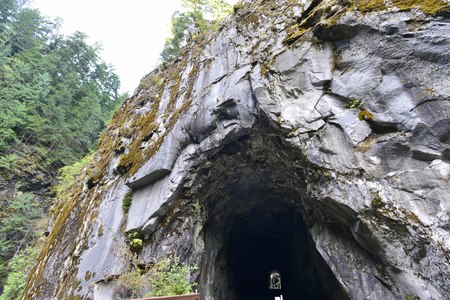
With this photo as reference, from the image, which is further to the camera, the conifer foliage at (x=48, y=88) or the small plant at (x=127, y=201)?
the conifer foliage at (x=48, y=88)

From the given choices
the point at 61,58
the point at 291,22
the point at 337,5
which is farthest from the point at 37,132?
the point at 337,5

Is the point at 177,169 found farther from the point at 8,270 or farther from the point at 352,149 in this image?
the point at 8,270

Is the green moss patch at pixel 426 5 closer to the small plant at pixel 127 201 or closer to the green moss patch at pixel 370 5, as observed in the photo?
the green moss patch at pixel 370 5

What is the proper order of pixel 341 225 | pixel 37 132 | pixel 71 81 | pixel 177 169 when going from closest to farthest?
1. pixel 341 225
2. pixel 177 169
3. pixel 37 132
4. pixel 71 81

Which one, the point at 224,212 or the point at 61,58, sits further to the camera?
the point at 61,58

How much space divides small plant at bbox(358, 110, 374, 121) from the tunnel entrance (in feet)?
18.1

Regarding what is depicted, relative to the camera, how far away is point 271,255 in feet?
54.5

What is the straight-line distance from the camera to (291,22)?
261 inches

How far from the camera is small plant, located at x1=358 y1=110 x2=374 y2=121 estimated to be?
4.82m

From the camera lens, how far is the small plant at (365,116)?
15.8 ft

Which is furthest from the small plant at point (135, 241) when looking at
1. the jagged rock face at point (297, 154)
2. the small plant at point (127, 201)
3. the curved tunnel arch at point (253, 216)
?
the curved tunnel arch at point (253, 216)

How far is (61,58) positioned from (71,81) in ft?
10.0

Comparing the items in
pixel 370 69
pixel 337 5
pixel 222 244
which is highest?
pixel 337 5

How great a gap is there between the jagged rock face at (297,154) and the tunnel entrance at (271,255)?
1.16 m
